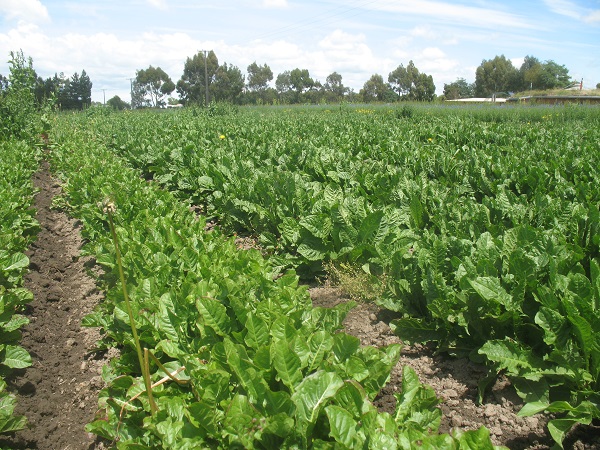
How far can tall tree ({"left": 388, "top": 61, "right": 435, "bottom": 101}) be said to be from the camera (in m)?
67.4

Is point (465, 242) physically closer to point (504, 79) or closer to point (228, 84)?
point (228, 84)

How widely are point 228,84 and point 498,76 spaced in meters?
40.4

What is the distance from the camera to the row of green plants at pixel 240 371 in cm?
214

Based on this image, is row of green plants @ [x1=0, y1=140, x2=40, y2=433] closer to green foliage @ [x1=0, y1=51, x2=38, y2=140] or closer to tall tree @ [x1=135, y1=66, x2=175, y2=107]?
green foliage @ [x1=0, y1=51, x2=38, y2=140]

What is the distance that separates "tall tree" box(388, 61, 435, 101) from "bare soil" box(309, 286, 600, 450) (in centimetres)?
6335

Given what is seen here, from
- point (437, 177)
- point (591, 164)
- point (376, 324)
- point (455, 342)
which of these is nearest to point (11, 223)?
point (376, 324)

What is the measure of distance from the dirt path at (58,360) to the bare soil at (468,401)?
1.89 meters

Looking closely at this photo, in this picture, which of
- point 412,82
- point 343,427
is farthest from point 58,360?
point 412,82

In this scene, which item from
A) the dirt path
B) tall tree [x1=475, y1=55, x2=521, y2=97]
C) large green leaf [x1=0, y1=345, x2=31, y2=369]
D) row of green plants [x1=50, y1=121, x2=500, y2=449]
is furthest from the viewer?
tall tree [x1=475, y1=55, x2=521, y2=97]

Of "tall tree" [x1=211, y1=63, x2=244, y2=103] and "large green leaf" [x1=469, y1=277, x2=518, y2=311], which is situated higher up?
"tall tree" [x1=211, y1=63, x2=244, y2=103]

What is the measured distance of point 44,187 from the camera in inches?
459

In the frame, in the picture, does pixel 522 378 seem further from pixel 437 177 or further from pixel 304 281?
pixel 437 177

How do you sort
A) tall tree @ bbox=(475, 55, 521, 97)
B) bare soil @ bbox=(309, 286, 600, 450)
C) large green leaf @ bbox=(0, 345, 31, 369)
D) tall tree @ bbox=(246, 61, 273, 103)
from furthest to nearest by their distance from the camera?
tall tree @ bbox=(246, 61, 273, 103) < tall tree @ bbox=(475, 55, 521, 97) < large green leaf @ bbox=(0, 345, 31, 369) < bare soil @ bbox=(309, 286, 600, 450)

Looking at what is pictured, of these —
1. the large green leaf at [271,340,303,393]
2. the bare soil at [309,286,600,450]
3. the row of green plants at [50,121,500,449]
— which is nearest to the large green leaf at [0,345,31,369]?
the row of green plants at [50,121,500,449]
